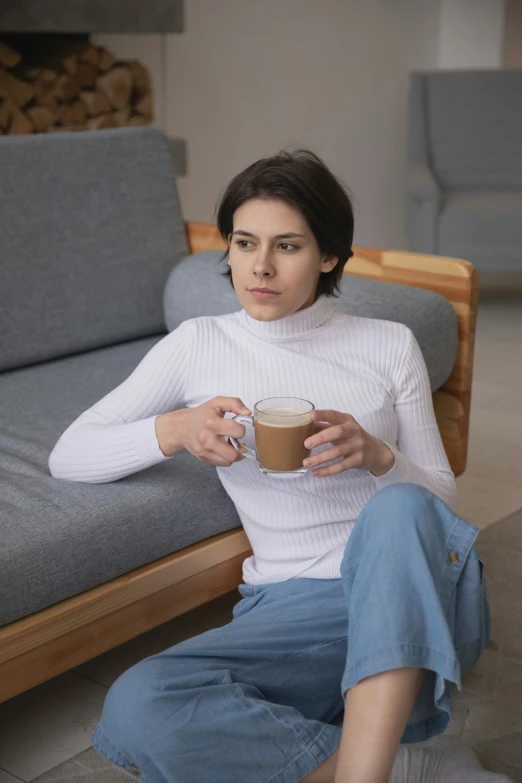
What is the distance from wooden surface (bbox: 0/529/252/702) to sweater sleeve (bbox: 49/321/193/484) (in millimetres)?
182

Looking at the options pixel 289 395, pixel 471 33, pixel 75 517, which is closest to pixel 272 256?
pixel 289 395

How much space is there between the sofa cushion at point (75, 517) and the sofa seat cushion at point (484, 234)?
2.60 meters

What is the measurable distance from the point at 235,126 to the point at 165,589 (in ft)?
9.38

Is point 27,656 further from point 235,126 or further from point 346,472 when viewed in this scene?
point 235,126

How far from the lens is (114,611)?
1.54 metres

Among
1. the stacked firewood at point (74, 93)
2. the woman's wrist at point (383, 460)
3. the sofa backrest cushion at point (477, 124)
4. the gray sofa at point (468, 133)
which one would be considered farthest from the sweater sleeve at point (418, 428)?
the sofa backrest cushion at point (477, 124)

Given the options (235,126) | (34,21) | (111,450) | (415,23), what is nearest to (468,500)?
(111,450)

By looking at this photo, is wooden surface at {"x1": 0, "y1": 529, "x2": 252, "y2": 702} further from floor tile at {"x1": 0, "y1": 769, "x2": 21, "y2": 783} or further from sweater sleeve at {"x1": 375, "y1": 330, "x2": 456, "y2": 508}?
sweater sleeve at {"x1": 375, "y1": 330, "x2": 456, "y2": 508}

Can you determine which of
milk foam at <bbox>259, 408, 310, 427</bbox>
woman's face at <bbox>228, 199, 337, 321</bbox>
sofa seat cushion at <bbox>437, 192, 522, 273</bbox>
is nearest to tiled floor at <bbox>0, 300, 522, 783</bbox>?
milk foam at <bbox>259, 408, 310, 427</bbox>

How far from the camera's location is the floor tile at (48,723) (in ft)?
4.99

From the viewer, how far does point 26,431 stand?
1808 millimetres

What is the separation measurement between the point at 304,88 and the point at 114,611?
3.33 meters

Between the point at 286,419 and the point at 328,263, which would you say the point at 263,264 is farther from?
the point at 286,419

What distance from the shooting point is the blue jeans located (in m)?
1.17
